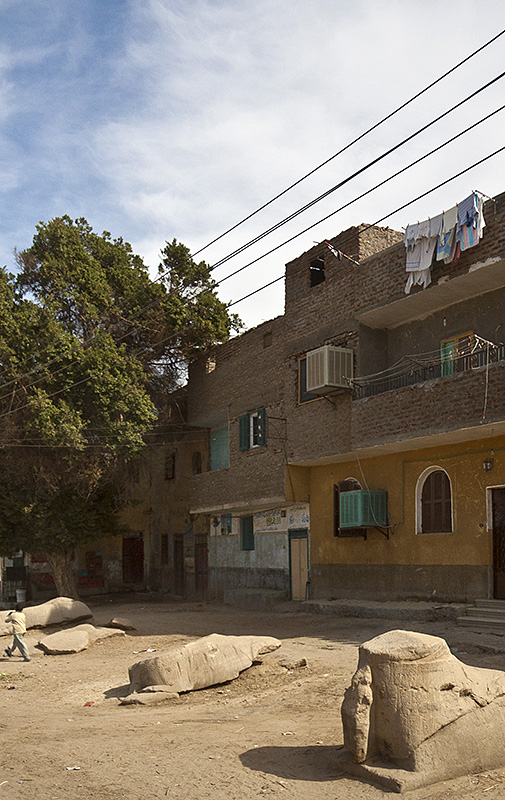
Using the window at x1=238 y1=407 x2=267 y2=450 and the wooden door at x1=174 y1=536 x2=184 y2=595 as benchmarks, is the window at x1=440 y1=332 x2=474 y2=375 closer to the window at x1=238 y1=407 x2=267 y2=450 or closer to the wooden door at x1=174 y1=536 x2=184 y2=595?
the window at x1=238 y1=407 x2=267 y2=450

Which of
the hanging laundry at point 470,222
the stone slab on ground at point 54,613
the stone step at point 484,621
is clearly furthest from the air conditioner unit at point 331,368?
the stone slab on ground at point 54,613

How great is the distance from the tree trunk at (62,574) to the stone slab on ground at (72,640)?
941 cm

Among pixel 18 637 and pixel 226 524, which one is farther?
pixel 226 524

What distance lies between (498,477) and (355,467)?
4765mm

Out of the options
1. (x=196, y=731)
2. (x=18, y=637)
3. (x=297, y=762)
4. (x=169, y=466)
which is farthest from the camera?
(x=169, y=466)

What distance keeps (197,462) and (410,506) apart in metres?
13.5

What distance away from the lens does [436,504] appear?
17.4m

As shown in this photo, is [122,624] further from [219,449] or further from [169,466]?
[169,466]

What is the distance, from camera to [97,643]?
1677 centimetres

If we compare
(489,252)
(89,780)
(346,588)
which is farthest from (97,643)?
(489,252)

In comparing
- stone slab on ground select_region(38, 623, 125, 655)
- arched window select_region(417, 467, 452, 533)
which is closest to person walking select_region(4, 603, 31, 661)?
stone slab on ground select_region(38, 623, 125, 655)

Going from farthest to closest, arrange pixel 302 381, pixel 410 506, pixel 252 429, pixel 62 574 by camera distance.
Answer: pixel 62 574 → pixel 252 429 → pixel 302 381 → pixel 410 506

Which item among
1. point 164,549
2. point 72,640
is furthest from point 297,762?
point 164,549

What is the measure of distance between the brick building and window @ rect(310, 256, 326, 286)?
39 millimetres
